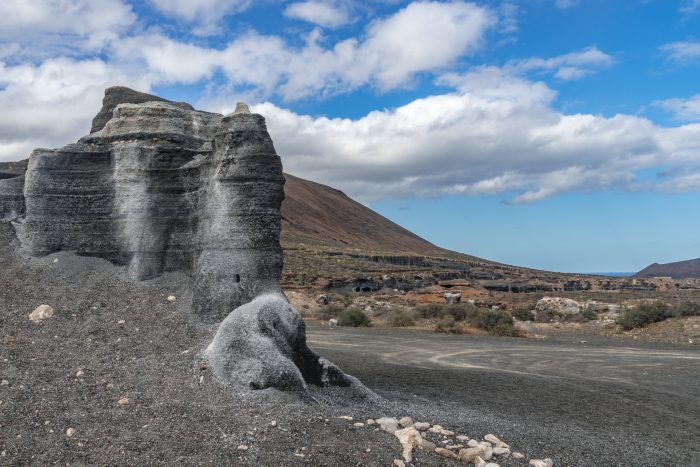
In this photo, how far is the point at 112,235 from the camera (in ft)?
40.1

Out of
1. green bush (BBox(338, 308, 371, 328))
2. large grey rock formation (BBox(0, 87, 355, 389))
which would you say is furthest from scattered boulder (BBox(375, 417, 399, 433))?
green bush (BBox(338, 308, 371, 328))

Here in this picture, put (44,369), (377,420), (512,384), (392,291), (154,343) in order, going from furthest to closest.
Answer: (392,291) < (512,384) < (154,343) < (44,369) < (377,420)

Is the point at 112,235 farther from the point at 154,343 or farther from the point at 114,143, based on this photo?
the point at 154,343

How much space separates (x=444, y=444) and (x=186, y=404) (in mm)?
3370

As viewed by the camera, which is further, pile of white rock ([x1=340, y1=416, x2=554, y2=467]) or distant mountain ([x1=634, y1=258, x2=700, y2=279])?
distant mountain ([x1=634, y1=258, x2=700, y2=279])

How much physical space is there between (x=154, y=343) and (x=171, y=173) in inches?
143

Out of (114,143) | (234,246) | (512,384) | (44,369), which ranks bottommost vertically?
(512,384)

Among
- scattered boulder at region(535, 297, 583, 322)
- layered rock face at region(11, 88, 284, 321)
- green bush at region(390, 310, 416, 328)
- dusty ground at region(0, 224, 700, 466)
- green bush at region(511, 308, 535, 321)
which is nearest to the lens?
dusty ground at region(0, 224, 700, 466)

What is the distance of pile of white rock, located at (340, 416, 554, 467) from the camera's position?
7797mm

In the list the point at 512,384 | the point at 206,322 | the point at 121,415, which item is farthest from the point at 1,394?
the point at 512,384

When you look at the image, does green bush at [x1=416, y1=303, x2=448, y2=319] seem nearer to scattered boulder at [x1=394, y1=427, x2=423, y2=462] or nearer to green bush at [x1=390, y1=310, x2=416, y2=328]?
green bush at [x1=390, y1=310, x2=416, y2=328]

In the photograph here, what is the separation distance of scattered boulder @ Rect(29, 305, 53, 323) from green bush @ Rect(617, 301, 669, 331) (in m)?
26.7

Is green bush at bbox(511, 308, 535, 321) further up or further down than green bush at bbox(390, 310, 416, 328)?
further up

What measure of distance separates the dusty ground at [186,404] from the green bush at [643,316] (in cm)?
1536
